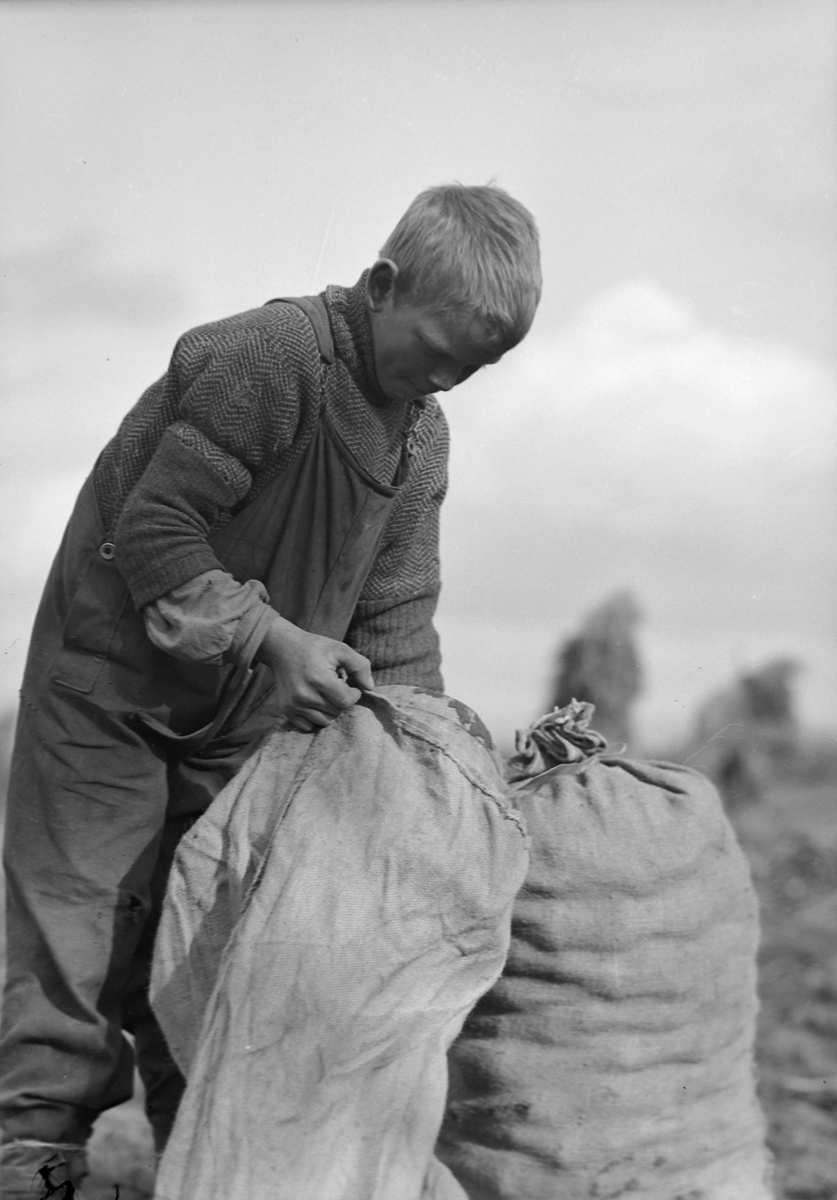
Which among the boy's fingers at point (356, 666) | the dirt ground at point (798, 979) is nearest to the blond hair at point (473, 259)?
the boy's fingers at point (356, 666)

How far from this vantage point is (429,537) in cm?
247

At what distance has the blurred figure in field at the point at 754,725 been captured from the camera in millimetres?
6648

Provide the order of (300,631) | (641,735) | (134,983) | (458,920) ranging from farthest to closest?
(641,735) < (134,983) < (300,631) < (458,920)

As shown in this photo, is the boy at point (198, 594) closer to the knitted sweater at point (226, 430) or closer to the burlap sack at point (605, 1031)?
the knitted sweater at point (226, 430)

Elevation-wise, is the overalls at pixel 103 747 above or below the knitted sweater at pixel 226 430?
below

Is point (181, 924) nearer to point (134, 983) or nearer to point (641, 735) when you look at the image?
point (134, 983)

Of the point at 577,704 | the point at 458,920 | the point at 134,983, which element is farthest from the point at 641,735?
the point at 458,920

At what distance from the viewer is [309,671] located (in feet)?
6.33

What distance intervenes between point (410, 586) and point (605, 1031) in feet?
2.85

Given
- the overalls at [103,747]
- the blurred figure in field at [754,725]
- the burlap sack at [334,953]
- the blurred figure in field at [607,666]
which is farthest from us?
the blurred figure in field at [754,725]

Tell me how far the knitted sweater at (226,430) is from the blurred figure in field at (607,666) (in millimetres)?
3218

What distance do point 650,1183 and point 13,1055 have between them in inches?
42.2

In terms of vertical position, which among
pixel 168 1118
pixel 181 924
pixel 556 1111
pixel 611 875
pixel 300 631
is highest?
→ pixel 300 631

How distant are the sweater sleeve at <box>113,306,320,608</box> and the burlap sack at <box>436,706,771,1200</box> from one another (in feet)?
2.35
